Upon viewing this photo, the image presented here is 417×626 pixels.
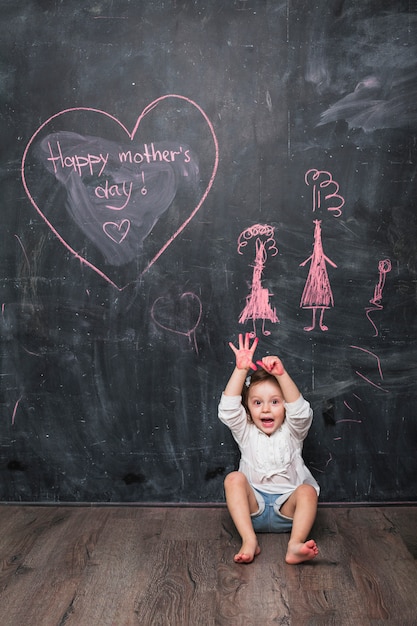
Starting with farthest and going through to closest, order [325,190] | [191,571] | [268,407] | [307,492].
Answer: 1. [325,190]
2. [268,407]
3. [307,492]
4. [191,571]

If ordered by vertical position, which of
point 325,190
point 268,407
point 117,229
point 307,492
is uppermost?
point 325,190

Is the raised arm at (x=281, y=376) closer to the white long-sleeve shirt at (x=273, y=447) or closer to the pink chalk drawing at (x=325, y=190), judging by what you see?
the white long-sleeve shirt at (x=273, y=447)

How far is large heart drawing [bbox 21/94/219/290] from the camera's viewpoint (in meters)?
3.27

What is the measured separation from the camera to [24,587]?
2.51 meters

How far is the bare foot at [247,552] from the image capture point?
106 inches

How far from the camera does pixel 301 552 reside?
266 centimetres

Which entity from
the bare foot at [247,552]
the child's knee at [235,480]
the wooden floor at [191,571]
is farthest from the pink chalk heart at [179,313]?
the bare foot at [247,552]

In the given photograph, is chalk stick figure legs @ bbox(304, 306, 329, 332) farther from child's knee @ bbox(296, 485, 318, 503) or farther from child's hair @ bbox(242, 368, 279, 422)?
child's knee @ bbox(296, 485, 318, 503)

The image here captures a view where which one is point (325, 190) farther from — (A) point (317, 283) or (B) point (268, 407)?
(B) point (268, 407)

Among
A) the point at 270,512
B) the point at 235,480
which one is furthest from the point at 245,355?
the point at 270,512

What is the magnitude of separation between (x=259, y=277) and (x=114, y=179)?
2.35 feet

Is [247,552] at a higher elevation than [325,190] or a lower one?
lower

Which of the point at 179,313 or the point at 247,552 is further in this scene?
the point at 179,313

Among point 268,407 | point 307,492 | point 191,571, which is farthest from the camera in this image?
point 268,407
